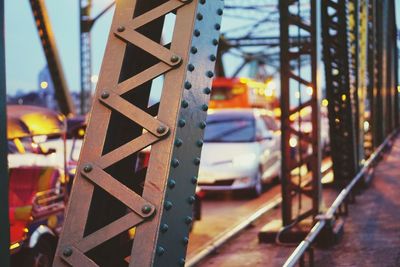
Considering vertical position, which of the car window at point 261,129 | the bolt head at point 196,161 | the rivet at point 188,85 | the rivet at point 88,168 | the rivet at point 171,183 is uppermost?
the rivet at point 188,85

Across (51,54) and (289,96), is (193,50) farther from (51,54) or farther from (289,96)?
(51,54)

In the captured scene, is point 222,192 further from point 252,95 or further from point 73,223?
point 252,95

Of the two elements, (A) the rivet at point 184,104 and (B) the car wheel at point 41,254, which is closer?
(A) the rivet at point 184,104

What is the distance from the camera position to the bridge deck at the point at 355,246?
740cm

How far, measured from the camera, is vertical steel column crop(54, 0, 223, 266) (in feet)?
8.04

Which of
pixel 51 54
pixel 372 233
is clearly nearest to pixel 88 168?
pixel 372 233

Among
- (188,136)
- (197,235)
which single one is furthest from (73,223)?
(197,235)

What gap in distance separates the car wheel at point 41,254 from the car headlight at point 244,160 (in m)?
7.61

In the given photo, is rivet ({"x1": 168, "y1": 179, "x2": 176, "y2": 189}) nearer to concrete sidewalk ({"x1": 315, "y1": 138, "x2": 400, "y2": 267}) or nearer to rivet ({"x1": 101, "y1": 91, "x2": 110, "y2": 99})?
rivet ({"x1": 101, "y1": 91, "x2": 110, "y2": 99})

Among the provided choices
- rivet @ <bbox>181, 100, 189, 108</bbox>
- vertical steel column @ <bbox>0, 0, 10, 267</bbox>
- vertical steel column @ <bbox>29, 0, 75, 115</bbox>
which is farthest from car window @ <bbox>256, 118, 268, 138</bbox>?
vertical steel column @ <bbox>0, 0, 10, 267</bbox>

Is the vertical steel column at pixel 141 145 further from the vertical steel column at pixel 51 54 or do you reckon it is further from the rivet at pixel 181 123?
the vertical steel column at pixel 51 54

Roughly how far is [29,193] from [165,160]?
17.7ft

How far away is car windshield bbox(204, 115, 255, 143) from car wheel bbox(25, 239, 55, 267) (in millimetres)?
8135

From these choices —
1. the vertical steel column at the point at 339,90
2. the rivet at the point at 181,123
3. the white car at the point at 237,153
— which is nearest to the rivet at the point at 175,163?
the rivet at the point at 181,123
